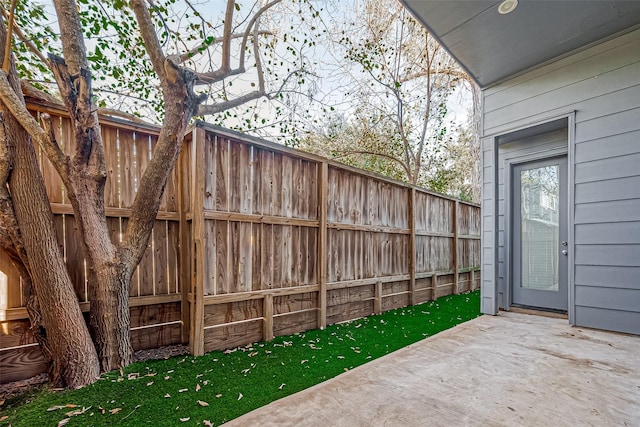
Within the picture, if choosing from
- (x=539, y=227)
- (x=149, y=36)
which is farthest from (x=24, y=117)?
(x=539, y=227)

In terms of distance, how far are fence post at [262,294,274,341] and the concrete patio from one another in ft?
3.71

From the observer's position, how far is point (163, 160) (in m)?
A: 2.36

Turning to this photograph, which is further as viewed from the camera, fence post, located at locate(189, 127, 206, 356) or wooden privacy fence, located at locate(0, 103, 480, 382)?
fence post, located at locate(189, 127, 206, 356)

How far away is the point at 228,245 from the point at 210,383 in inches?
47.7

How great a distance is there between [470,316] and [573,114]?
286 centimetres

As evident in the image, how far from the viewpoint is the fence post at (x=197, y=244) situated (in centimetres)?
263

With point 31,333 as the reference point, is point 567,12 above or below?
above

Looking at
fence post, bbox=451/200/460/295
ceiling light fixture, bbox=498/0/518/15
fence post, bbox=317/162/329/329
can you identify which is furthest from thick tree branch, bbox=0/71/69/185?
fence post, bbox=451/200/460/295

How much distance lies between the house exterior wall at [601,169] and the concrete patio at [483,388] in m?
0.43

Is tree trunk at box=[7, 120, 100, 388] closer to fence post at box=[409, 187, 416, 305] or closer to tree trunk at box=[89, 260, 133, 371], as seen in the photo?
tree trunk at box=[89, 260, 133, 371]

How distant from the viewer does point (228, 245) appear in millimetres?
2910

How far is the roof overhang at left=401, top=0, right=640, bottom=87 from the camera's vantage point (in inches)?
109

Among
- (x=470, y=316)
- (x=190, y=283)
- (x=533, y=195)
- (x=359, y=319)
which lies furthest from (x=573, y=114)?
(x=190, y=283)

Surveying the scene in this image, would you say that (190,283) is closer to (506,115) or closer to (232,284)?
(232,284)
